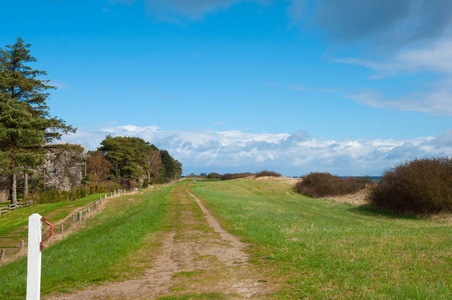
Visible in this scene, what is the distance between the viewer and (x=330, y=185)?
55.9m

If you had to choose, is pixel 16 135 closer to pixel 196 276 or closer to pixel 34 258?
pixel 196 276

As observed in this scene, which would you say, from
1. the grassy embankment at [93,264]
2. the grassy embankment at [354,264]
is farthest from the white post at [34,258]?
the grassy embankment at [354,264]

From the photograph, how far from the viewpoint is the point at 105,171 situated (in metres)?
77.1

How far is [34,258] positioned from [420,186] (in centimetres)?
2901

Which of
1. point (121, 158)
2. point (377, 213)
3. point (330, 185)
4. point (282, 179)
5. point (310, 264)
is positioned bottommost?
point (377, 213)

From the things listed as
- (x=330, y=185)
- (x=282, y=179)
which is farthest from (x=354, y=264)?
(x=282, y=179)

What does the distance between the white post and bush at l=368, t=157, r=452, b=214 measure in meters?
28.6

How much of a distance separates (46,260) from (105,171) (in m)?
68.2

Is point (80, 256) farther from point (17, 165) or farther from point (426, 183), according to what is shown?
point (17, 165)

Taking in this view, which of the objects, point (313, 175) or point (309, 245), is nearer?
point (309, 245)

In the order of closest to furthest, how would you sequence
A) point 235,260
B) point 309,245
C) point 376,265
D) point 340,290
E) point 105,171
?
point 340,290 → point 376,265 → point 235,260 → point 309,245 → point 105,171

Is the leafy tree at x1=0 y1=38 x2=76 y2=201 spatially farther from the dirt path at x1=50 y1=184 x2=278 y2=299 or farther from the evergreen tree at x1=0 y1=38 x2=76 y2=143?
the dirt path at x1=50 y1=184 x2=278 y2=299

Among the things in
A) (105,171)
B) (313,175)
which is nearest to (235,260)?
(313,175)

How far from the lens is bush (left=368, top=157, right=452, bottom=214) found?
26.5 m
